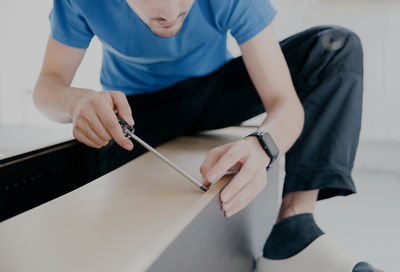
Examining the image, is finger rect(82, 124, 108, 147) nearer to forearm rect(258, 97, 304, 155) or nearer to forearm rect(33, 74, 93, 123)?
forearm rect(33, 74, 93, 123)

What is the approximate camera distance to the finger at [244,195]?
0.66 meters

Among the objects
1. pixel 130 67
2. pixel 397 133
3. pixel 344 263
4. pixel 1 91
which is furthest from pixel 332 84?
pixel 1 91

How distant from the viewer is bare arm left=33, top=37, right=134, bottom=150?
667 millimetres

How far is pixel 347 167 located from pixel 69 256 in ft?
2.15

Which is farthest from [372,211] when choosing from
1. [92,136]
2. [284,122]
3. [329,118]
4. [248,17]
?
[92,136]

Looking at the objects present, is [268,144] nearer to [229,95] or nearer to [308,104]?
[308,104]

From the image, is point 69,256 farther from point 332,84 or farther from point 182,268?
point 332,84

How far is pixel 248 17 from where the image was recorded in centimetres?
89

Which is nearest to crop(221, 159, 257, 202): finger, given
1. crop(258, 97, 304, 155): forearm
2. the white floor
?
crop(258, 97, 304, 155): forearm

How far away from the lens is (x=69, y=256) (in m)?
0.44

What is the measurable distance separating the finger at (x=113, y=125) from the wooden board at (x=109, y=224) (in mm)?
72

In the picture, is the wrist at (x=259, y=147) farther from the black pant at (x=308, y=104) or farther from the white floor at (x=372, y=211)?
the white floor at (x=372, y=211)

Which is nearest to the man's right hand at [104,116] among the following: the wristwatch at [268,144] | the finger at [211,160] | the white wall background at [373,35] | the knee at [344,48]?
the finger at [211,160]

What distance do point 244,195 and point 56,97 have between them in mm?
444
